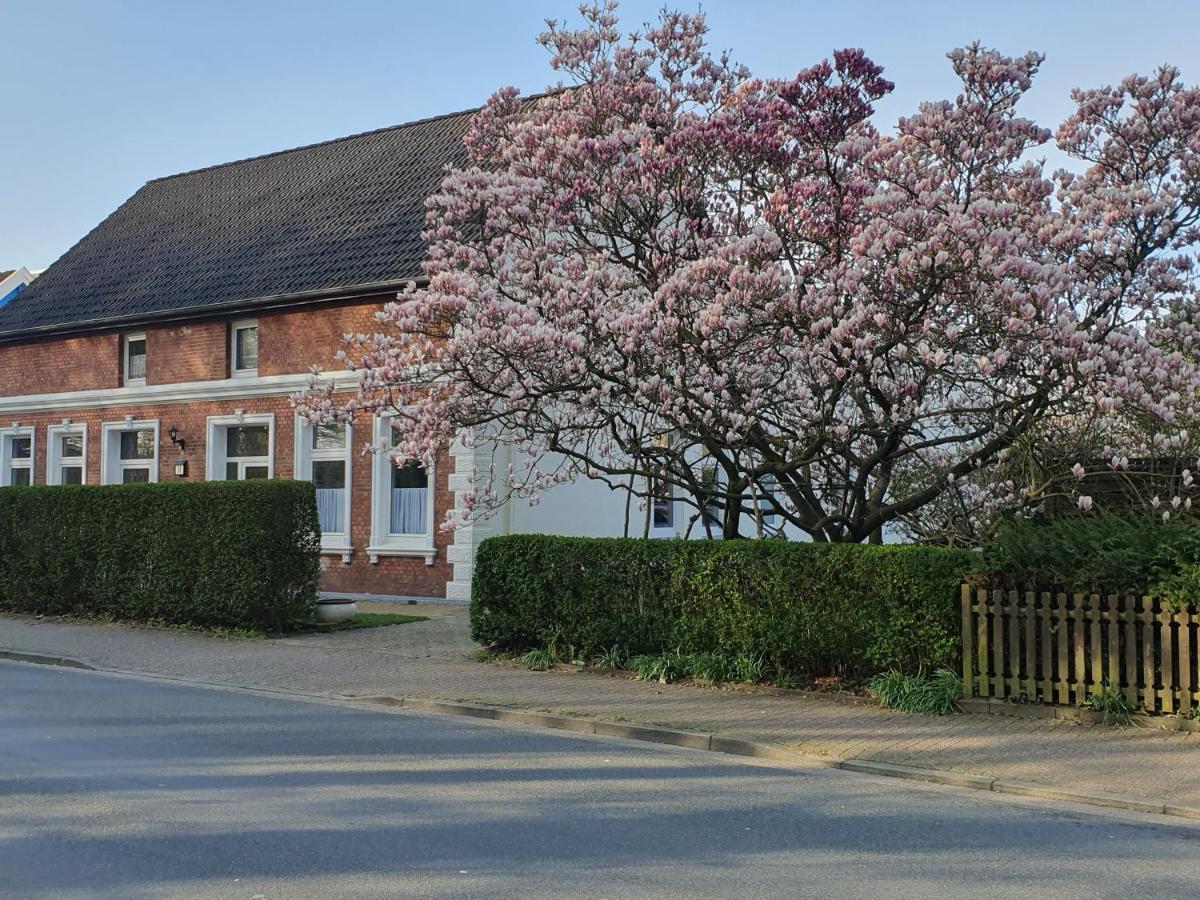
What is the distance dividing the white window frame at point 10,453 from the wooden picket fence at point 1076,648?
24.2 metres

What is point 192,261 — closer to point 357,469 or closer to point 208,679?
point 357,469

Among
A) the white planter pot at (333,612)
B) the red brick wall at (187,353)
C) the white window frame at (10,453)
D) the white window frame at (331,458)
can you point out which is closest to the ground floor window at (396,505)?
the white window frame at (331,458)

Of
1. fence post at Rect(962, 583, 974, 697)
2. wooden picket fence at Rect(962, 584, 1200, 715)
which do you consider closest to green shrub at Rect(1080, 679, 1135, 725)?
wooden picket fence at Rect(962, 584, 1200, 715)

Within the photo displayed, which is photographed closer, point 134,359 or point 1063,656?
point 1063,656

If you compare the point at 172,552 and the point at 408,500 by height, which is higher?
the point at 408,500

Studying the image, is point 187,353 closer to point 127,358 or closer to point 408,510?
point 127,358

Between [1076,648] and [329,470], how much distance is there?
15.8 meters

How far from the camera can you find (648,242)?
14.0 meters

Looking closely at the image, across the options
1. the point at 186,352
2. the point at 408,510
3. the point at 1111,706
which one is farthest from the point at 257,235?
the point at 1111,706

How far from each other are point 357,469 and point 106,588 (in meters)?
5.51

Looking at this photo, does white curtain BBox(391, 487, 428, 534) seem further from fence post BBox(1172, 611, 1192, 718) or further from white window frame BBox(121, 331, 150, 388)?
fence post BBox(1172, 611, 1192, 718)

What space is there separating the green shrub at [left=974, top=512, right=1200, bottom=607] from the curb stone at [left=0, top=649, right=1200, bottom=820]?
2800 mm

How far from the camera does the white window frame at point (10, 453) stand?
1135 inches

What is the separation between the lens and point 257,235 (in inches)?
1068
